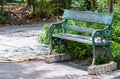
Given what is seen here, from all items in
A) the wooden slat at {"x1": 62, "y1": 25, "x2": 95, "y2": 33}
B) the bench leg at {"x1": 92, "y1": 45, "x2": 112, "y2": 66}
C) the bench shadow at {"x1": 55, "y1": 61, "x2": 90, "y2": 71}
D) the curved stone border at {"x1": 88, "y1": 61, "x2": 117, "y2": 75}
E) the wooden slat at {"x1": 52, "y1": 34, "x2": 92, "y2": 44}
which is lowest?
the bench shadow at {"x1": 55, "y1": 61, "x2": 90, "y2": 71}

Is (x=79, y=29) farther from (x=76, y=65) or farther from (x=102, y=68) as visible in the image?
(x=102, y=68)

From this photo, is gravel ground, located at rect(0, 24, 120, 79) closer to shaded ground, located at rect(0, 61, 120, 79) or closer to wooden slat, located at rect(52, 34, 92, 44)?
shaded ground, located at rect(0, 61, 120, 79)

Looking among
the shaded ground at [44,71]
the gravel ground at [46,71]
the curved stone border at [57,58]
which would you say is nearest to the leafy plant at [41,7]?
the gravel ground at [46,71]

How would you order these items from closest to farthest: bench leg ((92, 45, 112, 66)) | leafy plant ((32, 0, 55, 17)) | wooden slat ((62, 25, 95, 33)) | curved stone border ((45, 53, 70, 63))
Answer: bench leg ((92, 45, 112, 66)) < wooden slat ((62, 25, 95, 33)) < curved stone border ((45, 53, 70, 63)) < leafy plant ((32, 0, 55, 17))

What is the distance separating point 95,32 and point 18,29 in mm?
6374

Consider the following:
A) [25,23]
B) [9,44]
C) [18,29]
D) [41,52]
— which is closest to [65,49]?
[41,52]

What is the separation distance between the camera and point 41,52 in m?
8.80

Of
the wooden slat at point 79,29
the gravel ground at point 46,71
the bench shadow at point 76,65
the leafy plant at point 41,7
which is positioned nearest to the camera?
the gravel ground at point 46,71

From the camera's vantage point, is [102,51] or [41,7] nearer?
[102,51]

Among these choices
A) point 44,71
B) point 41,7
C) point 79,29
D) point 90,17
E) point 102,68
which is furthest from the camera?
point 41,7

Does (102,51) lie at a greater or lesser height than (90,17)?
lesser

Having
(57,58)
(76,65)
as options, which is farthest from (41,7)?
(76,65)

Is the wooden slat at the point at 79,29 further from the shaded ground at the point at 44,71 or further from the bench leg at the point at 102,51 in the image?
the shaded ground at the point at 44,71

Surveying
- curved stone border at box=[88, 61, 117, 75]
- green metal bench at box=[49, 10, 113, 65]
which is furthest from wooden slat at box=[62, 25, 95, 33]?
curved stone border at box=[88, 61, 117, 75]
